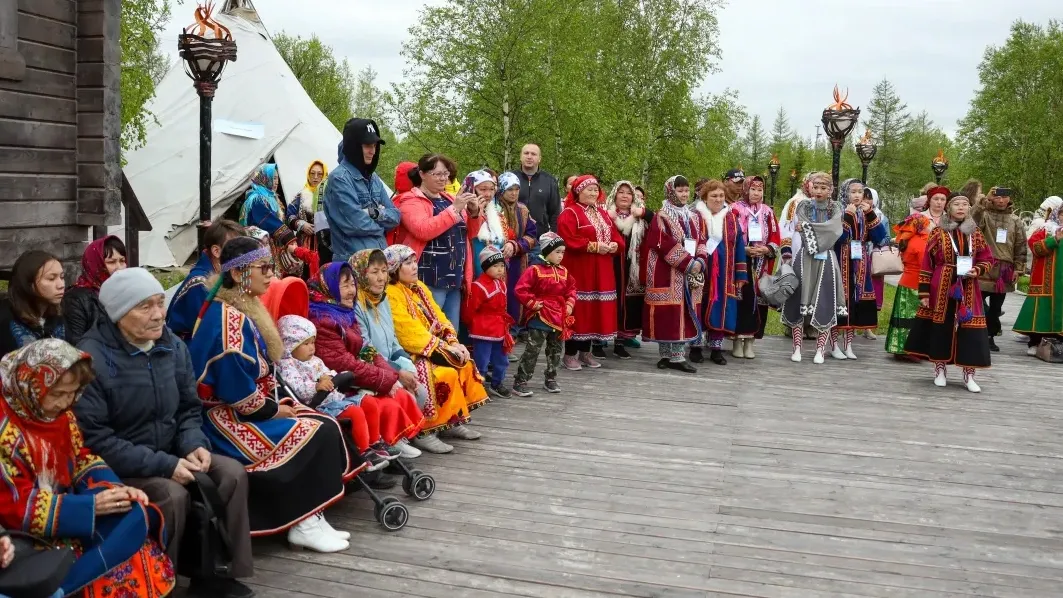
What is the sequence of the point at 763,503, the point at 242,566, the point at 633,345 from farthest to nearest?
the point at 633,345 < the point at 763,503 < the point at 242,566

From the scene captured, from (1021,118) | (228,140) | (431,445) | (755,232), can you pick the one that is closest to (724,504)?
(431,445)

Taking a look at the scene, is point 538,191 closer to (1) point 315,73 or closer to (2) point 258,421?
(2) point 258,421

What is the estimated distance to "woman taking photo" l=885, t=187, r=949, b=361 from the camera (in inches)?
354

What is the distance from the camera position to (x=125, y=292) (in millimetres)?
3252

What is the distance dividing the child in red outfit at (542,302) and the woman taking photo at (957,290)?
10.2 feet

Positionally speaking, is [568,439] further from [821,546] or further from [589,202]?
[589,202]

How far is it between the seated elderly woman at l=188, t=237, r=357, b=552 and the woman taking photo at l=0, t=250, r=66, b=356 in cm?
68

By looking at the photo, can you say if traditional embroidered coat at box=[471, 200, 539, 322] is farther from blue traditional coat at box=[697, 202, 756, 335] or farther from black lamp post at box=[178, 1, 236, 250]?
black lamp post at box=[178, 1, 236, 250]

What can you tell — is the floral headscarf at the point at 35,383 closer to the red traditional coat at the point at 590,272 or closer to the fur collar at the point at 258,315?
the fur collar at the point at 258,315

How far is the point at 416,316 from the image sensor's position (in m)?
5.56

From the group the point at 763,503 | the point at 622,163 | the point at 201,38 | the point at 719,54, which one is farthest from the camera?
the point at 719,54

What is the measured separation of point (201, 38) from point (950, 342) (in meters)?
6.55

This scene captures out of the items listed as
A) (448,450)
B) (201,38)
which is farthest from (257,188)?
(448,450)

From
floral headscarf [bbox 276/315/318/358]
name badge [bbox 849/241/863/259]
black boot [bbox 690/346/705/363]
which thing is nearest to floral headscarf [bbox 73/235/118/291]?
floral headscarf [bbox 276/315/318/358]
